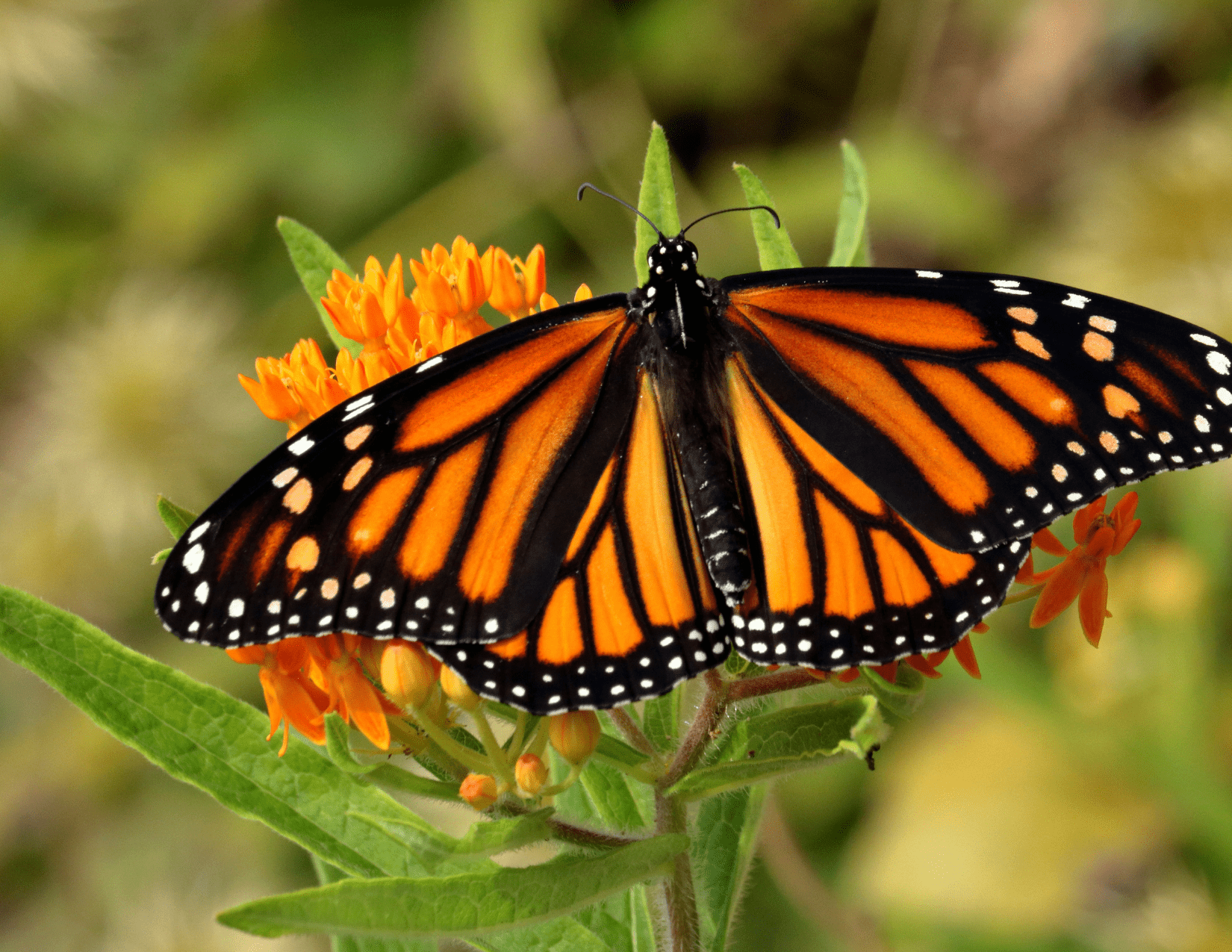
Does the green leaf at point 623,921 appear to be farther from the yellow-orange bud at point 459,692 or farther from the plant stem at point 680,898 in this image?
the yellow-orange bud at point 459,692

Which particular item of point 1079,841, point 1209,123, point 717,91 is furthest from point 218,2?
point 1079,841

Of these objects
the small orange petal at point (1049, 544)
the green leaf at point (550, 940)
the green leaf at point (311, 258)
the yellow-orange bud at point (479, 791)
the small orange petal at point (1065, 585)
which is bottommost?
the green leaf at point (550, 940)

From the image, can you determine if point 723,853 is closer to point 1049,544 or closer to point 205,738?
point 1049,544

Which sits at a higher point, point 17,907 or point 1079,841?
point 1079,841

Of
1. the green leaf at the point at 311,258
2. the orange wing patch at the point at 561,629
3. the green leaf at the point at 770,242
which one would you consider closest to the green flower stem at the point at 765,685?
the orange wing patch at the point at 561,629

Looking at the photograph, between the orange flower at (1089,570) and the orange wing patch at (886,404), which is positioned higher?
the orange wing patch at (886,404)

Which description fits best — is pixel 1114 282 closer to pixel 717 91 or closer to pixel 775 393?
pixel 717 91

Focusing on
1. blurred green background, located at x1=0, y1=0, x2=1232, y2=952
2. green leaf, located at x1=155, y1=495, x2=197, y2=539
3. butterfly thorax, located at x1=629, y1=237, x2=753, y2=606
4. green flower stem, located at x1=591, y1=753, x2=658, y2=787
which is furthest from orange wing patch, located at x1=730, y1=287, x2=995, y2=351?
blurred green background, located at x1=0, y1=0, x2=1232, y2=952

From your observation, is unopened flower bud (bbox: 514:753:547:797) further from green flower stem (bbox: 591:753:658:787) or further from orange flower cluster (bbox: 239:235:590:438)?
orange flower cluster (bbox: 239:235:590:438)
